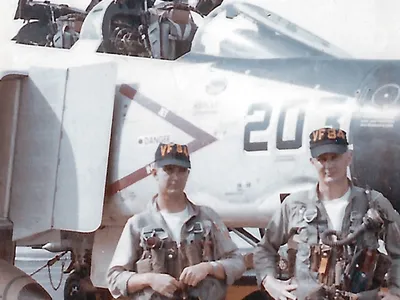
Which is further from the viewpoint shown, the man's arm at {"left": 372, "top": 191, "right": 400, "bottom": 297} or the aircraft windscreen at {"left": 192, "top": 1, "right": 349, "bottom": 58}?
the aircraft windscreen at {"left": 192, "top": 1, "right": 349, "bottom": 58}

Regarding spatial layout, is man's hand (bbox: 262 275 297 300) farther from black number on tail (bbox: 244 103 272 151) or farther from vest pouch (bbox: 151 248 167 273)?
black number on tail (bbox: 244 103 272 151)

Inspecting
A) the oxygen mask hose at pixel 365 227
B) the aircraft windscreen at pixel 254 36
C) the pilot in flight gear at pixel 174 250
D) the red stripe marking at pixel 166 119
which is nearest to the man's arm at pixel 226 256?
the pilot in flight gear at pixel 174 250

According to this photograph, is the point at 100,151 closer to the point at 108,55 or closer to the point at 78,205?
the point at 78,205

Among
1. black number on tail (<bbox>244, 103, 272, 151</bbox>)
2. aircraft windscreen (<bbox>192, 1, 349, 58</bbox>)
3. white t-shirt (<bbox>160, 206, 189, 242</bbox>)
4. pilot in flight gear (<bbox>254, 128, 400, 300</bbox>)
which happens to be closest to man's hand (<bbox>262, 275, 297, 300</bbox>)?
pilot in flight gear (<bbox>254, 128, 400, 300</bbox>)

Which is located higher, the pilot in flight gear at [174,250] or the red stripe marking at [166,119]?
the red stripe marking at [166,119]

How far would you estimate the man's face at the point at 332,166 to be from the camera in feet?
5.57

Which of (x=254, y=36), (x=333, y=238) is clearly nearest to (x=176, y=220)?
(x=333, y=238)

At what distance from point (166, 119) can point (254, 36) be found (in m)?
0.35

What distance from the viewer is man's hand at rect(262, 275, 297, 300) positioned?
1.68 m

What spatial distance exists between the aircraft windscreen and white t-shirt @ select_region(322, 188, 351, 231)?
65 centimetres

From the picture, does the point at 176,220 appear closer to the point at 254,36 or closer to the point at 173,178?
the point at 173,178

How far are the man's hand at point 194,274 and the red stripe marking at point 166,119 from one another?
1.59 ft

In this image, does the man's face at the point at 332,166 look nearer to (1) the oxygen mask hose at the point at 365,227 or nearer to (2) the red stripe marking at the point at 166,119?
(1) the oxygen mask hose at the point at 365,227

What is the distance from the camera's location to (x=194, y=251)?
1757mm
